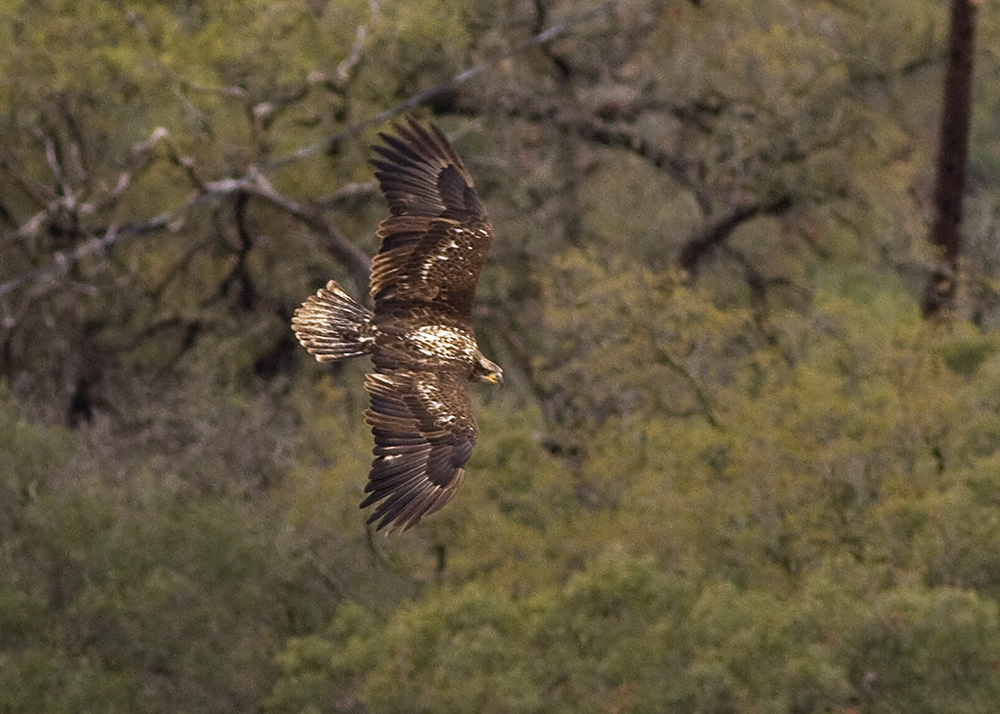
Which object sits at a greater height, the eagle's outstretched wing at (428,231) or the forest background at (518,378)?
the eagle's outstretched wing at (428,231)

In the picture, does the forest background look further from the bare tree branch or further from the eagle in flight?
the eagle in flight

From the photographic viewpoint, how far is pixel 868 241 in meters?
26.5

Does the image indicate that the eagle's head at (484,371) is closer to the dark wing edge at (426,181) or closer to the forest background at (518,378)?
the dark wing edge at (426,181)

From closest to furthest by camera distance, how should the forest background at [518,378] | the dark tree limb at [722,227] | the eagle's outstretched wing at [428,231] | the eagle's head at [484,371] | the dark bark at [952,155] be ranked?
1. the eagle's outstretched wing at [428,231]
2. the eagle's head at [484,371]
3. the forest background at [518,378]
4. the dark bark at [952,155]
5. the dark tree limb at [722,227]

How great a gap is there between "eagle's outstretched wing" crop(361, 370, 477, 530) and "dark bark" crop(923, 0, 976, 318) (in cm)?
1360

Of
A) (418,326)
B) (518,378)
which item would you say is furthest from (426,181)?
(518,378)

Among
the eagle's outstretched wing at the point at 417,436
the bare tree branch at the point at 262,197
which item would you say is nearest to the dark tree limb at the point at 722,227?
the bare tree branch at the point at 262,197

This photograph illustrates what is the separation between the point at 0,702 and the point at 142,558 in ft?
7.21

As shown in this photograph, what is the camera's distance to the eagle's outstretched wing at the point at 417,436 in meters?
10.8

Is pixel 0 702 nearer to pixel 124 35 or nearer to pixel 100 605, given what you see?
pixel 100 605

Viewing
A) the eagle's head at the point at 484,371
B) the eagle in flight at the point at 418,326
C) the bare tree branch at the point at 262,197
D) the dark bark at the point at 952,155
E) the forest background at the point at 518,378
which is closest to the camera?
the eagle in flight at the point at 418,326

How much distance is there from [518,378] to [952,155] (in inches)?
285

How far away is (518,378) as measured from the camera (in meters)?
28.3

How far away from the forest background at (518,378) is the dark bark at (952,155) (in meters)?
0.38
